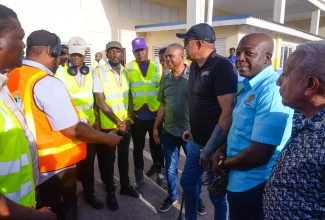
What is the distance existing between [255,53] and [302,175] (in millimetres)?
953

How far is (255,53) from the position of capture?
1.71m

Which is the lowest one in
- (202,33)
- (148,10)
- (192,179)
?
(192,179)

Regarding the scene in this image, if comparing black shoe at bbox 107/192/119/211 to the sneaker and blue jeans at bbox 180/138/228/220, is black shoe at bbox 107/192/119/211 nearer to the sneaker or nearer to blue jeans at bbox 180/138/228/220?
the sneaker

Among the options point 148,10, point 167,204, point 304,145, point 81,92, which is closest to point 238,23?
point 148,10

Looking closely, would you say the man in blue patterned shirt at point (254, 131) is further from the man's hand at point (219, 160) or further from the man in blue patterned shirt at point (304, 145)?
the man in blue patterned shirt at point (304, 145)

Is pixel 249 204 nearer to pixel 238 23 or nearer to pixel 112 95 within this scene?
pixel 112 95

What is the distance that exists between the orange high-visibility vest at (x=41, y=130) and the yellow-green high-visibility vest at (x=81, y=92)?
3.76 feet

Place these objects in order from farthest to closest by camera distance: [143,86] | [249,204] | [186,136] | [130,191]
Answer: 1. [143,86]
2. [130,191]
3. [186,136]
4. [249,204]

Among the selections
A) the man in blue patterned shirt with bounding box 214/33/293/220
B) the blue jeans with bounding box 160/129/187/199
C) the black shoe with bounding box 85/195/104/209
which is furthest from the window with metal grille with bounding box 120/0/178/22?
the man in blue patterned shirt with bounding box 214/33/293/220

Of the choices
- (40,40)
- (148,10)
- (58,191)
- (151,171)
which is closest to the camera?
(40,40)

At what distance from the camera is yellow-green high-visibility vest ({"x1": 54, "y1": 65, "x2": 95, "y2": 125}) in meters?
3.01

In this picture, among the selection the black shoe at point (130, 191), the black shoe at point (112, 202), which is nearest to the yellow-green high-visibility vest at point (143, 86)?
the black shoe at point (130, 191)

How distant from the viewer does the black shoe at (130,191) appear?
3.26 metres

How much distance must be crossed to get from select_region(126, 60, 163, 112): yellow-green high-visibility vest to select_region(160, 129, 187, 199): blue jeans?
2.14 feet
